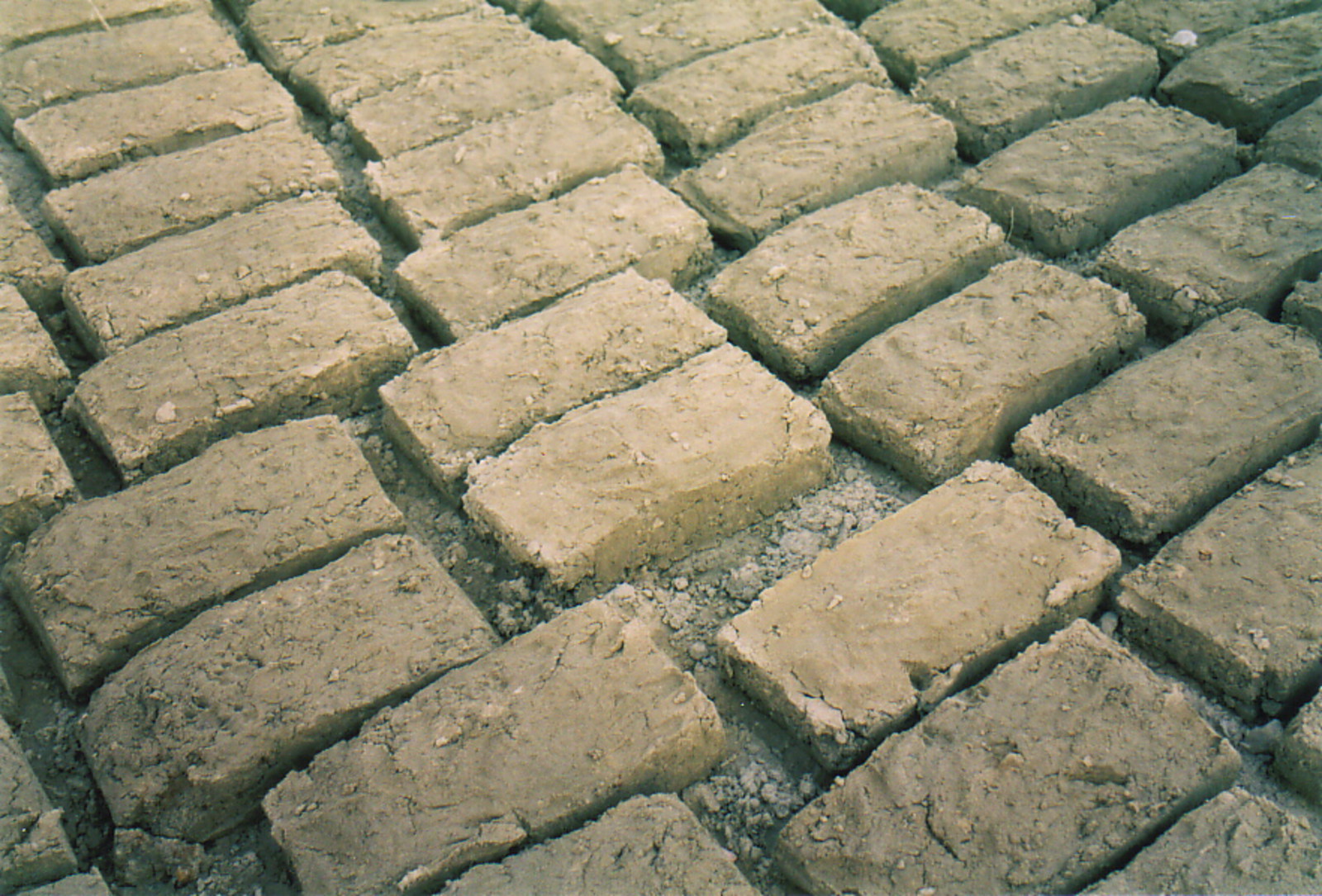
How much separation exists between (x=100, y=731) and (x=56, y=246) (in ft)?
4.53

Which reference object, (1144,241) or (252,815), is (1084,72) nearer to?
(1144,241)

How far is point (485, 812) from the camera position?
152 centimetres

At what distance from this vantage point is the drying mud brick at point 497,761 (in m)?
1.49

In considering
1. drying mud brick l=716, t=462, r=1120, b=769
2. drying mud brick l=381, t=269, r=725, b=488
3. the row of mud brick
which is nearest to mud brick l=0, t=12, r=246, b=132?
the row of mud brick

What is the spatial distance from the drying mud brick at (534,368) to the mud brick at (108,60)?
1.35 metres

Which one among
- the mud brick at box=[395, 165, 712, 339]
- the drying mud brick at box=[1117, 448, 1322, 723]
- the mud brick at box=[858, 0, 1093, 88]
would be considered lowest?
the drying mud brick at box=[1117, 448, 1322, 723]

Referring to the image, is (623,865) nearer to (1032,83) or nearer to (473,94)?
(473,94)

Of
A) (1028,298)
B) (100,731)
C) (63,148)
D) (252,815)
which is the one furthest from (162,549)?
(1028,298)

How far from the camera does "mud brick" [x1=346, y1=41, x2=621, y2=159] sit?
8.78 ft

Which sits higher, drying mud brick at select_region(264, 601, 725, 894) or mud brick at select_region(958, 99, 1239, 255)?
mud brick at select_region(958, 99, 1239, 255)

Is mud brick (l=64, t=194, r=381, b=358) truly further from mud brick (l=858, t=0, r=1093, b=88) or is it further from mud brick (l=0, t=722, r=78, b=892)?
mud brick (l=858, t=0, r=1093, b=88)

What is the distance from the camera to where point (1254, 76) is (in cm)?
269

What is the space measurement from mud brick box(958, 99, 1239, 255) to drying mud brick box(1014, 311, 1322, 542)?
0.45m

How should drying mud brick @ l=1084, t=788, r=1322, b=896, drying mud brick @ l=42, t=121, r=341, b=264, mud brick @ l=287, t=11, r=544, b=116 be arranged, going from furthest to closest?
1. mud brick @ l=287, t=11, r=544, b=116
2. drying mud brick @ l=42, t=121, r=341, b=264
3. drying mud brick @ l=1084, t=788, r=1322, b=896
